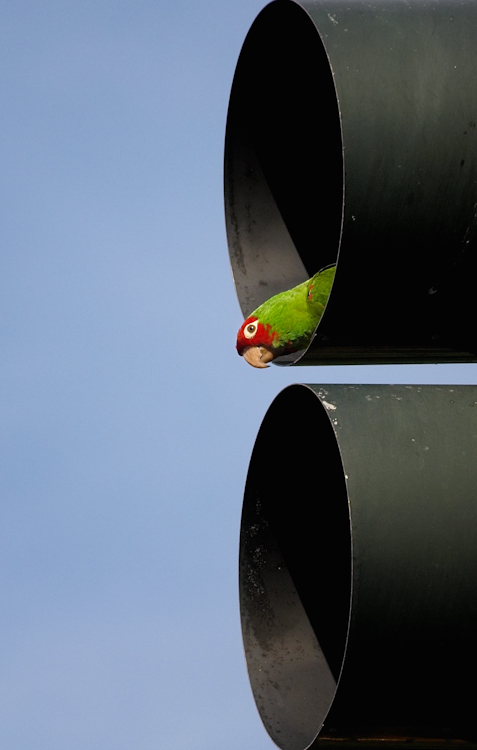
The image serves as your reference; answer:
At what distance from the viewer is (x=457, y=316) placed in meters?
3.07

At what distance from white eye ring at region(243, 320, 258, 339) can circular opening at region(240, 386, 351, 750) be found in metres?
0.99

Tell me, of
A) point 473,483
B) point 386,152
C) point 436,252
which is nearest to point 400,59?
point 386,152

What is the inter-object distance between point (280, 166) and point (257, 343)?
2.91 feet

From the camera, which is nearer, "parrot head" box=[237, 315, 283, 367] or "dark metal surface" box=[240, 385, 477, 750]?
"dark metal surface" box=[240, 385, 477, 750]

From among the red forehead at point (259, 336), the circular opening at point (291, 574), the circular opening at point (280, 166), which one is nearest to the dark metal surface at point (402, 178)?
the circular opening at point (291, 574)

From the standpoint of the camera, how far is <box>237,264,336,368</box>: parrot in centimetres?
429

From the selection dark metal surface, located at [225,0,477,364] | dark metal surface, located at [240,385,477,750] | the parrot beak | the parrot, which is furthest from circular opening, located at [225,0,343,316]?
dark metal surface, located at [240,385,477,750]

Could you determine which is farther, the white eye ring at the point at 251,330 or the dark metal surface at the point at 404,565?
the white eye ring at the point at 251,330

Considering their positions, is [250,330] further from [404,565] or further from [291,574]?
[404,565]

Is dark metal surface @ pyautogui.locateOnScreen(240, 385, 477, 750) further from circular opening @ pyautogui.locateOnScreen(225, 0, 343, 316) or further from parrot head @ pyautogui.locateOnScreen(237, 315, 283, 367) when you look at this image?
parrot head @ pyautogui.locateOnScreen(237, 315, 283, 367)

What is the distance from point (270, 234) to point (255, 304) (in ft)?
0.79

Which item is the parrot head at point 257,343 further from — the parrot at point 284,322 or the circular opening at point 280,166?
the circular opening at point 280,166

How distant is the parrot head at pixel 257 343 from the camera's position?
4.69 m

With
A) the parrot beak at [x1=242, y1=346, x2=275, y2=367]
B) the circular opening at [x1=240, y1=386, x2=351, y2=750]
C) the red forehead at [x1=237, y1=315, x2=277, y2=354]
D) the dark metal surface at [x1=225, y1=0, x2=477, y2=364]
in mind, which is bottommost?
the circular opening at [x1=240, y1=386, x2=351, y2=750]
